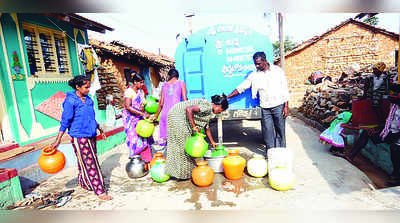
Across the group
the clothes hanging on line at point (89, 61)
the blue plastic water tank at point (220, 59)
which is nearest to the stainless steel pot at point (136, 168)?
the blue plastic water tank at point (220, 59)

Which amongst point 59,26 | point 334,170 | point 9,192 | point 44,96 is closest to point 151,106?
point 9,192

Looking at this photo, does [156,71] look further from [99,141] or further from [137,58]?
[99,141]

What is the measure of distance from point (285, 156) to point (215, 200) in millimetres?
1137

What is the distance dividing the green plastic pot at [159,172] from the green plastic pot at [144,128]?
1.59 feet

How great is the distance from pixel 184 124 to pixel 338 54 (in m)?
12.5

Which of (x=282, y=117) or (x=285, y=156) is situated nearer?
(x=285, y=156)

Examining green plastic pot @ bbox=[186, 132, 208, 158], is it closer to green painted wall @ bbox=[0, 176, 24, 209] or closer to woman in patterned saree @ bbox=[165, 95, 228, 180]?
woman in patterned saree @ bbox=[165, 95, 228, 180]

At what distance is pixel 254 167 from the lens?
3.35m

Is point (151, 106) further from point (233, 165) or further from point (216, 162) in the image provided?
point (233, 165)

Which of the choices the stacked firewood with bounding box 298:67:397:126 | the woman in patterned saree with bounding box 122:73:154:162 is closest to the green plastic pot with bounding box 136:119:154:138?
the woman in patterned saree with bounding box 122:73:154:162

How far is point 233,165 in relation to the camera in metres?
3.24

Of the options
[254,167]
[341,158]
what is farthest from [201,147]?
[341,158]

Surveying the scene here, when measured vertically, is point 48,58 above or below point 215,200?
above

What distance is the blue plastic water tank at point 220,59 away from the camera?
4.08 meters
